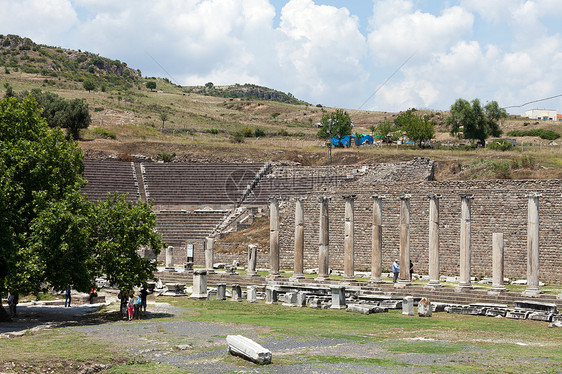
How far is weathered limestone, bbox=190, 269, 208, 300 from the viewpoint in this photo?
3553cm

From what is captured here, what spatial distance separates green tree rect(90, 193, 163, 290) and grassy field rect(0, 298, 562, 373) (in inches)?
71.7

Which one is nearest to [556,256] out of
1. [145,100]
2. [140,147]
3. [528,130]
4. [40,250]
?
[40,250]

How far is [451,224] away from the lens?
4425 cm

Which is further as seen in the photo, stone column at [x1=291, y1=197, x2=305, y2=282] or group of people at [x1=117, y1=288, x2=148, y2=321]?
stone column at [x1=291, y1=197, x2=305, y2=282]

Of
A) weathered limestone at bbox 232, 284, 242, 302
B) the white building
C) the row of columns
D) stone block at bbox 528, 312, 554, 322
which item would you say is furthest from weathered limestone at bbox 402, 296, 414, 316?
the white building

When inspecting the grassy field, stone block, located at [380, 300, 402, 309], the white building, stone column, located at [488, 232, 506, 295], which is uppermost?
the white building

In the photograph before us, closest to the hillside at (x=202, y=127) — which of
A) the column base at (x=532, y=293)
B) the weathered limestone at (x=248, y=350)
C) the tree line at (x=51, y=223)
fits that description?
the column base at (x=532, y=293)

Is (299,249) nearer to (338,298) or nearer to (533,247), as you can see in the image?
(338,298)

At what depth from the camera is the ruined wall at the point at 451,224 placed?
132 feet

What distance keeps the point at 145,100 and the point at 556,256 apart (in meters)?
97.1

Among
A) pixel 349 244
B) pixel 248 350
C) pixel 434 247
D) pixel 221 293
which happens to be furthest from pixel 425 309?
pixel 248 350

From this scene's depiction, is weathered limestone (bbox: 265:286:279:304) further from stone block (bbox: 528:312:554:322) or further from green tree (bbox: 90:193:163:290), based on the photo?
stone block (bbox: 528:312:554:322)

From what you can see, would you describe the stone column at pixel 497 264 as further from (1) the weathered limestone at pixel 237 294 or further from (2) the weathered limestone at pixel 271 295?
(1) the weathered limestone at pixel 237 294

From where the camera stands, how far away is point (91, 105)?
338ft
